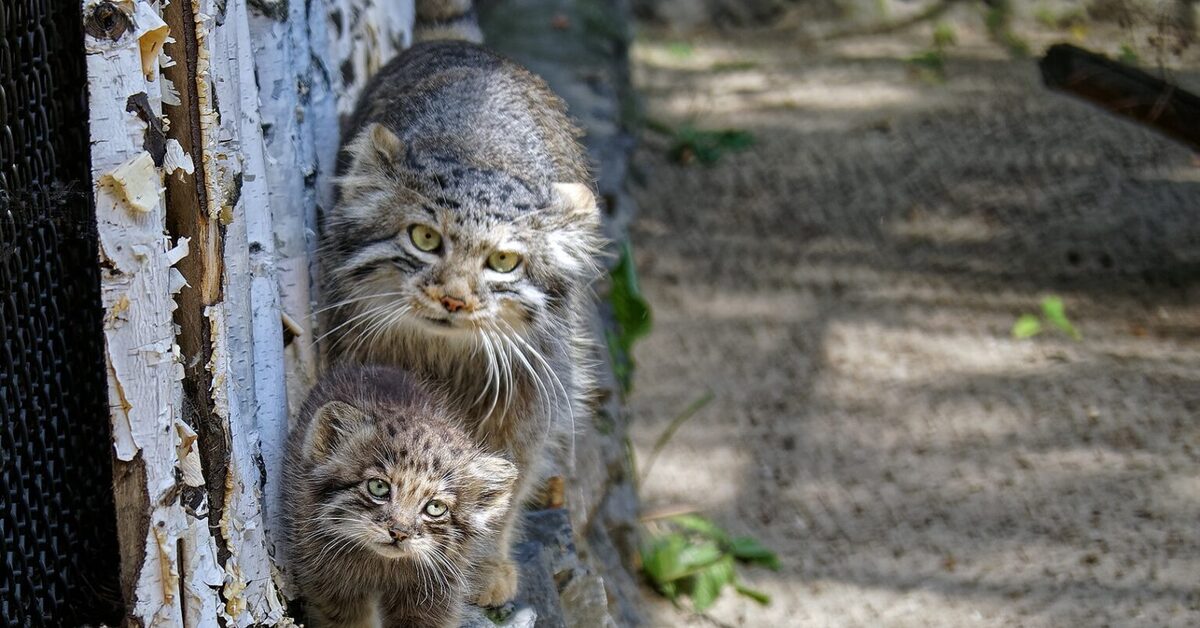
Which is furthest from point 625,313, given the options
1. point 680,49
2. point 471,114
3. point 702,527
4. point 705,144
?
point 680,49

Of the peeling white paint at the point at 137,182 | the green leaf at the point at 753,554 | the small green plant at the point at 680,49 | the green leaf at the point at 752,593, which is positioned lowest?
the green leaf at the point at 752,593

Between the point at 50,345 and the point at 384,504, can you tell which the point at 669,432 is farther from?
the point at 50,345

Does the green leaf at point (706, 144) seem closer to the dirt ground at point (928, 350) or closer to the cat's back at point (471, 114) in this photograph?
the dirt ground at point (928, 350)

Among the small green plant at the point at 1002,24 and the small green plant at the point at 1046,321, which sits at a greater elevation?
the small green plant at the point at 1002,24

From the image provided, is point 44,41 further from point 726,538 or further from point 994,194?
point 994,194

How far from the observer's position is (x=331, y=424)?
3184 millimetres

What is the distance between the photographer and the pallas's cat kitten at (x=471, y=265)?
3635 millimetres

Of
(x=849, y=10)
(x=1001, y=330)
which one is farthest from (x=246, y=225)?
(x=849, y=10)

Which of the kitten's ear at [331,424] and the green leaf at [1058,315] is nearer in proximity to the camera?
the kitten's ear at [331,424]

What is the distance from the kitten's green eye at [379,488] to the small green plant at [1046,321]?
450 centimetres

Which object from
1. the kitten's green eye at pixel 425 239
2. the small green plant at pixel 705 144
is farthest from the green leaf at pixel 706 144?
the kitten's green eye at pixel 425 239

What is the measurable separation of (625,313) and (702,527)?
1.05 m

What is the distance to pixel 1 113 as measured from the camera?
106 inches

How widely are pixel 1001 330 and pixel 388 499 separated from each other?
14.9 ft
